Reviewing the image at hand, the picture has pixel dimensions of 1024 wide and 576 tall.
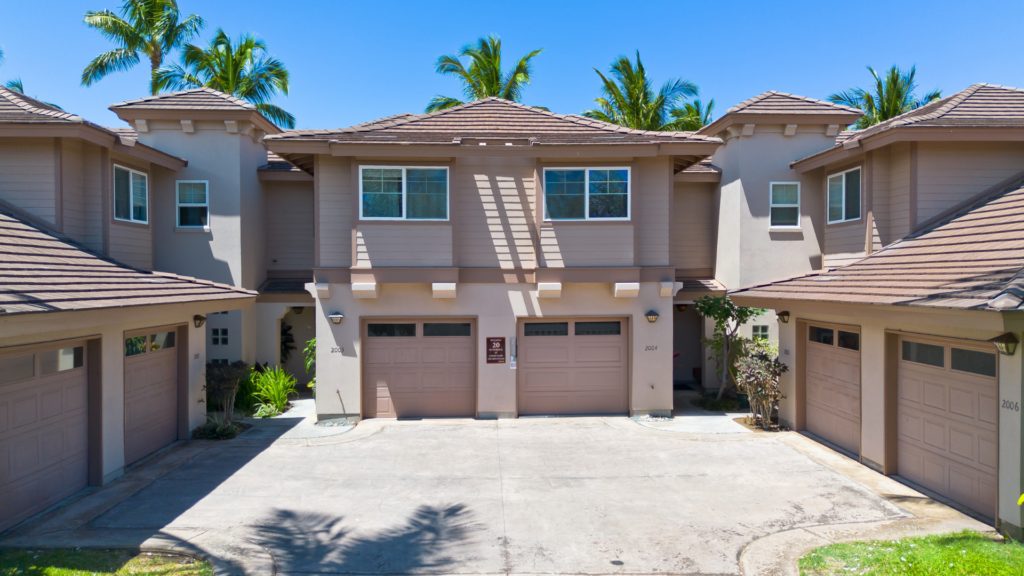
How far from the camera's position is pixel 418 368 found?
38.2 ft

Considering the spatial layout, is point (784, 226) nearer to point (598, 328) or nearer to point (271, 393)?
point (598, 328)

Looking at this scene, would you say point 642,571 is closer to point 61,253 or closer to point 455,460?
point 455,460

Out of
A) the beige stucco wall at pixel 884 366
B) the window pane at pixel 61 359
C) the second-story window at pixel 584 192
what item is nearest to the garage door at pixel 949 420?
the beige stucco wall at pixel 884 366

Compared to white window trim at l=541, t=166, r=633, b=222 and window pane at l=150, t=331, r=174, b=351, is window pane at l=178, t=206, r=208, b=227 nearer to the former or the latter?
window pane at l=150, t=331, r=174, b=351

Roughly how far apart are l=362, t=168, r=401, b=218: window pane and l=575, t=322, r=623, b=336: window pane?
15.0ft

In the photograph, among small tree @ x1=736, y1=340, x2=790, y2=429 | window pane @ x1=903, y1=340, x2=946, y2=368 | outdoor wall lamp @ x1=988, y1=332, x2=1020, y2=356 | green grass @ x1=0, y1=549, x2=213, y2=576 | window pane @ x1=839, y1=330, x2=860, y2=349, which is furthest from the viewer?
small tree @ x1=736, y1=340, x2=790, y2=429

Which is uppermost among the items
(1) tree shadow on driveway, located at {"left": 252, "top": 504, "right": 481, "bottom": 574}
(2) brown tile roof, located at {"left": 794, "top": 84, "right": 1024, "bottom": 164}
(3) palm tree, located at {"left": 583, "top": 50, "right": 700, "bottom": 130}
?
(3) palm tree, located at {"left": 583, "top": 50, "right": 700, "bottom": 130}

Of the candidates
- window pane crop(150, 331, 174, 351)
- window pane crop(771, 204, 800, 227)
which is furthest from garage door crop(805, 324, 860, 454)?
window pane crop(150, 331, 174, 351)

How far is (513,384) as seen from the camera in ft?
37.9

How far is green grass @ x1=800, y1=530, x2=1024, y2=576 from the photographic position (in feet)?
16.5

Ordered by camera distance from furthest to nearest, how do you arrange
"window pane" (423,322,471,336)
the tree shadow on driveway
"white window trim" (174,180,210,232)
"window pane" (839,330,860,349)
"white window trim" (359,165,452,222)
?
"white window trim" (174,180,210,232) → "window pane" (423,322,471,336) → "white window trim" (359,165,452,222) → "window pane" (839,330,860,349) → the tree shadow on driveway

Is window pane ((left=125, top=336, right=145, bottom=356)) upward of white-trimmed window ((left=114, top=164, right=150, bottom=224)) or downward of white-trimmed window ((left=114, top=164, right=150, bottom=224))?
downward

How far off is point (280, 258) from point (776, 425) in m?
12.7

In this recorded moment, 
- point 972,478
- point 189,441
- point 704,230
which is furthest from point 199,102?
point 972,478
